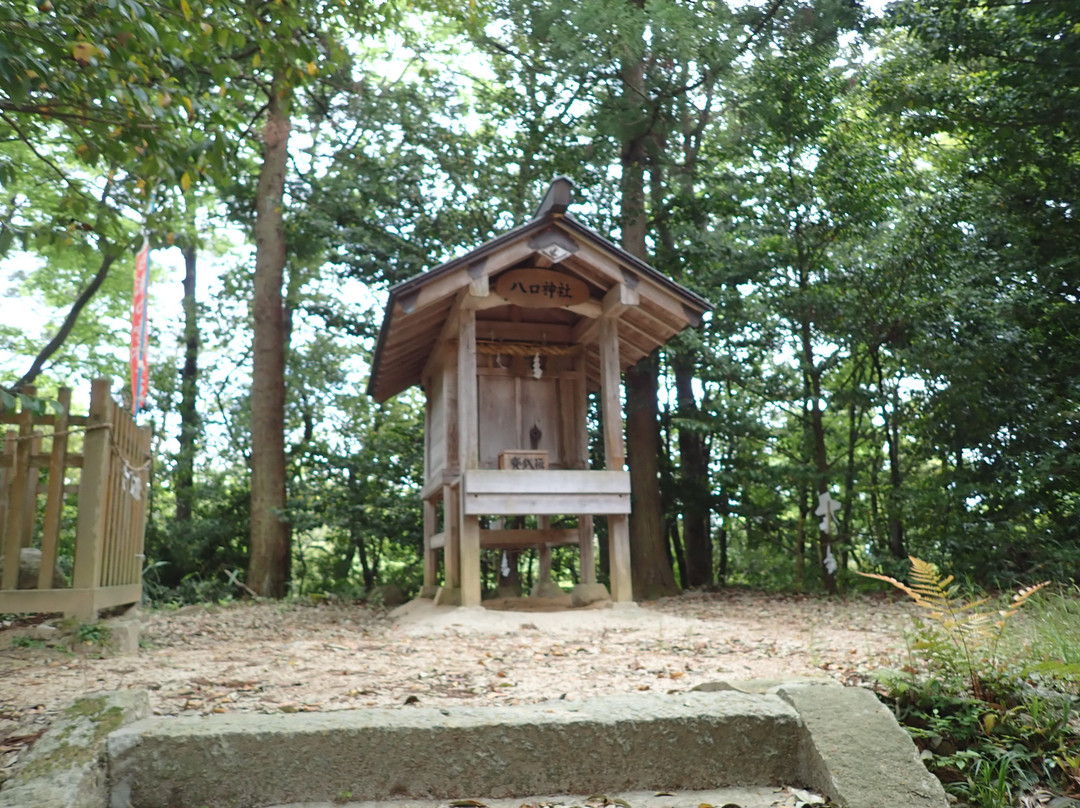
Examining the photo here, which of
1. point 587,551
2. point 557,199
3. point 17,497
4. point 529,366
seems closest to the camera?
point 17,497

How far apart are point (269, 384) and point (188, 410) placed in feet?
13.0


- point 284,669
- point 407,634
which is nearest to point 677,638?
point 407,634

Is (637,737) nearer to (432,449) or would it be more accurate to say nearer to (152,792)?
(152,792)

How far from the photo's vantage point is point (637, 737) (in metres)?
3.14

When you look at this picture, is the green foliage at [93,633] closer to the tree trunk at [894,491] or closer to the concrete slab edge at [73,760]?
the concrete slab edge at [73,760]

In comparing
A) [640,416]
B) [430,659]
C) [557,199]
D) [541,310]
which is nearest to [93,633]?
[430,659]

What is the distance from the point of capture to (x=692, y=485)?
13734 mm

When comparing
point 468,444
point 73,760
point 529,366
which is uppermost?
point 529,366

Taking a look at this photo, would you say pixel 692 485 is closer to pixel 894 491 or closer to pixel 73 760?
pixel 894 491

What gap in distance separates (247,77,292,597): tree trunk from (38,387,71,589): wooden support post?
7.39 meters

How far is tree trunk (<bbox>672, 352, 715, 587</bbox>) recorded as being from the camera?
1355cm

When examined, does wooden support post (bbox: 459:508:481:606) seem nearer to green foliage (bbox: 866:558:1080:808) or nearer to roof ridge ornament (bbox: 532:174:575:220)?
roof ridge ornament (bbox: 532:174:575:220)

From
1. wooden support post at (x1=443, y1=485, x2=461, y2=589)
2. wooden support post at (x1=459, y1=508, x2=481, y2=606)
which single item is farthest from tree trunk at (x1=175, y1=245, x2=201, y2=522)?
wooden support post at (x1=459, y1=508, x2=481, y2=606)

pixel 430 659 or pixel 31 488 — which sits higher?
pixel 31 488
